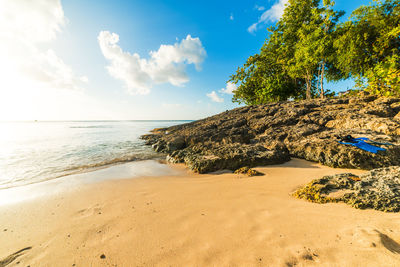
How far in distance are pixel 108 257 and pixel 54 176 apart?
6663mm

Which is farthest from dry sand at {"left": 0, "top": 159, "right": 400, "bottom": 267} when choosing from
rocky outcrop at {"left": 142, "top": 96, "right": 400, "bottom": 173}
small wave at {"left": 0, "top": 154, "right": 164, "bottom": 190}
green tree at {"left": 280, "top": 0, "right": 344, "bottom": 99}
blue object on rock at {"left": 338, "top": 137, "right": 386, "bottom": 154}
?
green tree at {"left": 280, "top": 0, "right": 344, "bottom": 99}

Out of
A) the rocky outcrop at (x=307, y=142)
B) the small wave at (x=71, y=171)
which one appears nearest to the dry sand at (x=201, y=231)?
the rocky outcrop at (x=307, y=142)

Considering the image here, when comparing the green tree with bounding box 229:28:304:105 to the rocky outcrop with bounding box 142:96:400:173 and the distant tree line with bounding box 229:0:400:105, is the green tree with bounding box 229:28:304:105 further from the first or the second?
the rocky outcrop with bounding box 142:96:400:173

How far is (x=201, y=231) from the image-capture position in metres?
2.21

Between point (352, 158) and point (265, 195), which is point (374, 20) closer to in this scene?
point (352, 158)

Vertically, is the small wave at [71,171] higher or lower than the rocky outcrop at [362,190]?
lower

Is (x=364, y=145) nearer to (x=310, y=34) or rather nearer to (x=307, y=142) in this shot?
(x=307, y=142)

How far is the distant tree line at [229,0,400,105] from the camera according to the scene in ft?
36.8

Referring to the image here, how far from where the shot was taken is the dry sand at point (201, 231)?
5.39 feet

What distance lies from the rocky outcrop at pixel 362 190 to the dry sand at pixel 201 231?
7.8 inches

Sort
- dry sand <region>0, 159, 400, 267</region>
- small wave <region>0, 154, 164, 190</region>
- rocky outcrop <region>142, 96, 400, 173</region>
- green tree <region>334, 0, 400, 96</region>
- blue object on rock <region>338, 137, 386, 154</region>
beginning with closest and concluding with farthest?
dry sand <region>0, 159, 400, 267</region> < blue object on rock <region>338, 137, 386, 154</region> < rocky outcrop <region>142, 96, 400, 173</region> < small wave <region>0, 154, 164, 190</region> < green tree <region>334, 0, 400, 96</region>

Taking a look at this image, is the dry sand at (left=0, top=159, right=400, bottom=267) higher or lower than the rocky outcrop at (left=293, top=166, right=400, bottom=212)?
lower

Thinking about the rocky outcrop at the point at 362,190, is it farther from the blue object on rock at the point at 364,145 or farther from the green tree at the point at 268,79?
the green tree at the point at 268,79

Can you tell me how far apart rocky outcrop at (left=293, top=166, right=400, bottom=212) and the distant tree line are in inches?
449
